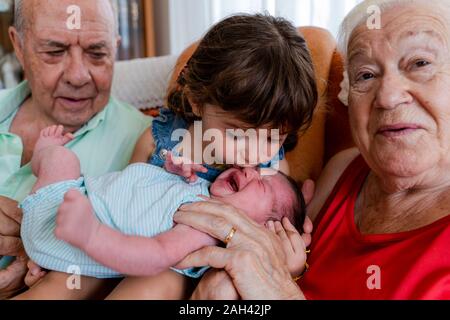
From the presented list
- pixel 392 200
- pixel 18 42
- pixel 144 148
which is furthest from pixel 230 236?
pixel 18 42

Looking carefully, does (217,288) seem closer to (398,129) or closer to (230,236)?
(230,236)

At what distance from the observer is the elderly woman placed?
1088mm

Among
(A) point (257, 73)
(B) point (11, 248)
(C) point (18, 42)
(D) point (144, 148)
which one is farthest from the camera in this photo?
(C) point (18, 42)

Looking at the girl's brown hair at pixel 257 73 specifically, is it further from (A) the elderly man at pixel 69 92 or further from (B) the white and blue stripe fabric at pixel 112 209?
(A) the elderly man at pixel 69 92

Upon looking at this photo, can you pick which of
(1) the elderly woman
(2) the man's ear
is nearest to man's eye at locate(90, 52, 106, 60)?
(2) the man's ear

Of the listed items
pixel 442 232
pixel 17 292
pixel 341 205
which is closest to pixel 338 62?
pixel 341 205

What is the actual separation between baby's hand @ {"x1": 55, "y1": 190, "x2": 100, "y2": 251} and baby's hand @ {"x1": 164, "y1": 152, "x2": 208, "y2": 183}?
28 centimetres

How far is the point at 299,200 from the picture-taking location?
1.32 meters

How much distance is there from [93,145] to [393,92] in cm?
107

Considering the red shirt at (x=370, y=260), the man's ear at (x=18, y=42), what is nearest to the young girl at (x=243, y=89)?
the red shirt at (x=370, y=260)

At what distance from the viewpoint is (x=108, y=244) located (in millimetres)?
989

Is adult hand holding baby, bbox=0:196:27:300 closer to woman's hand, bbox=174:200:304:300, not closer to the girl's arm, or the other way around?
the girl's arm

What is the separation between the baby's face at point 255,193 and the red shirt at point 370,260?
16 centimetres

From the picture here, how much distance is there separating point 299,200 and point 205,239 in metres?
0.31
